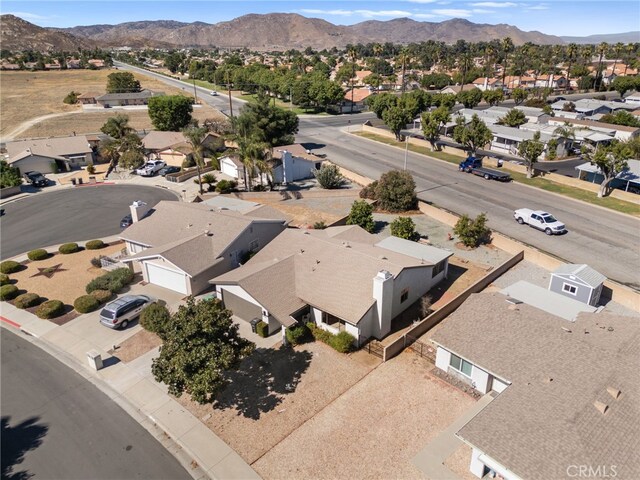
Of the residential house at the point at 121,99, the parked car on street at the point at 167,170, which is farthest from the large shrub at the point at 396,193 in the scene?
the residential house at the point at 121,99

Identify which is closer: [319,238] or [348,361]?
[348,361]

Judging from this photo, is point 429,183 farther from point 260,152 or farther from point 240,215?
point 240,215

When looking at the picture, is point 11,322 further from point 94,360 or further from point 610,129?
point 610,129

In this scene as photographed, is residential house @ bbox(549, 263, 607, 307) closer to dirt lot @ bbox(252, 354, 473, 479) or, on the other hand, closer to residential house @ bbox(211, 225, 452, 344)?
residential house @ bbox(211, 225, 452, 344)

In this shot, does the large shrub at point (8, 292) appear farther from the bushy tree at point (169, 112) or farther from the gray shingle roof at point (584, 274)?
the bushy tree at point (169, 112)

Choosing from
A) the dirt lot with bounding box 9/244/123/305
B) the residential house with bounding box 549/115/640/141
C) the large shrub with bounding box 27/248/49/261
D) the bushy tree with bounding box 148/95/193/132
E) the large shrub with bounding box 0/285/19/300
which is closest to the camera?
the large shrub with bounding box 0/285/19/300

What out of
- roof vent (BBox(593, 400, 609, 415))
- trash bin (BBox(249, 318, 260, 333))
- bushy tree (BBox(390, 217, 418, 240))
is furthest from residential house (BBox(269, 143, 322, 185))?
roof vent (BBox(593, 400, 609, 415))

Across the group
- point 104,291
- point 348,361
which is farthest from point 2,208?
point 348,361
